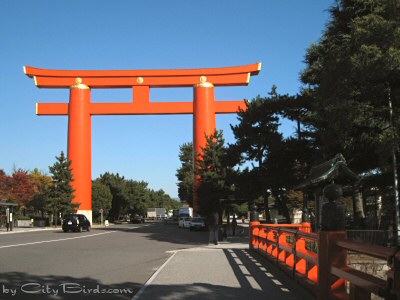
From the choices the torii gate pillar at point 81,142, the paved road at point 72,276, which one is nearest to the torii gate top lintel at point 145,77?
the torii gate pillar at point 81,142

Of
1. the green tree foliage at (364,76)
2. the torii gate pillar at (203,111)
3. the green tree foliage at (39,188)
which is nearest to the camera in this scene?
the green tree foliage at (364,76)

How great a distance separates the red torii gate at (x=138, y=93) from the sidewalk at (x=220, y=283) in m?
38.4

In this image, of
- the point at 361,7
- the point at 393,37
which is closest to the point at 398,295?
the point at 393,37

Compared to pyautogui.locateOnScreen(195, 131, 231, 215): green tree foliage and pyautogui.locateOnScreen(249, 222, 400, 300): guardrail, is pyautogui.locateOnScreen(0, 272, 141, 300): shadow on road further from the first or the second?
pyautogui.locateOnScreen(195, 131, 231, 215): green tree foliage

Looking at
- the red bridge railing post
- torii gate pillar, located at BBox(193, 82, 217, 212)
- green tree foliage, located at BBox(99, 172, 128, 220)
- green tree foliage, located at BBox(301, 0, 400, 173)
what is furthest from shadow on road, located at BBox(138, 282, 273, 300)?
green tree foliage, located at BBox(99, 172, 128, 220)

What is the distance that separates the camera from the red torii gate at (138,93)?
51.2 meters

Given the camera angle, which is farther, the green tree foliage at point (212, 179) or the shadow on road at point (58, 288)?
the green tree foliage at point (212, 179)

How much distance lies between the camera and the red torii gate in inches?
2014

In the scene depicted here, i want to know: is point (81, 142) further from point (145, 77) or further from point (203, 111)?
Answer: point (203, 111)

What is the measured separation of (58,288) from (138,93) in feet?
144

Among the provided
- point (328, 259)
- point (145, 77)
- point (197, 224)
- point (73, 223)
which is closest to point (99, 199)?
point (145, 77)

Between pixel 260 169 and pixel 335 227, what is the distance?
24.8 metres

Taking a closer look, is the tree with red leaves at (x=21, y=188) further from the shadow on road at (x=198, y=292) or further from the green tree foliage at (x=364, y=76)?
the shadow on road at (x=198, y=292)

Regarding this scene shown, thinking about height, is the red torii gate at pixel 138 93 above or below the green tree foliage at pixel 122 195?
above
